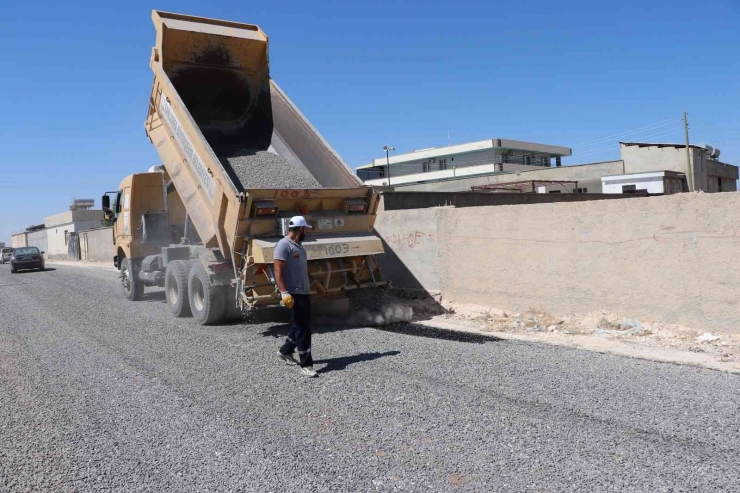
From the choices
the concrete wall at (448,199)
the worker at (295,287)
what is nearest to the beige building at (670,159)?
the concrete wall at (448,199)

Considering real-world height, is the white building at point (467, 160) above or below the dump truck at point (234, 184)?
above

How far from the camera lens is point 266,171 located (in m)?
9.38

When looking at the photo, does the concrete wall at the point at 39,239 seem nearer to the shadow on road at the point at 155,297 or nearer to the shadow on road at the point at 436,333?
the shadow on road at the point at 155,297

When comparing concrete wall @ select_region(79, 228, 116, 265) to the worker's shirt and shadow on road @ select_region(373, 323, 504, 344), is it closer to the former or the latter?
shadow on road @ select_region(373, 323, 504, 344)

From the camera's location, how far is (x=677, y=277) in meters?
7.61

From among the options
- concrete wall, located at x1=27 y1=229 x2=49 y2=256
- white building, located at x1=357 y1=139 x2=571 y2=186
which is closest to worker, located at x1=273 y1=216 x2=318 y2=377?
white building, located at x1=357 y1=139 x2=571 y2=186

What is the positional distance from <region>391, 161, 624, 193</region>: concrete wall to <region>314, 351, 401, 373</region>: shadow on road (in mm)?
25087

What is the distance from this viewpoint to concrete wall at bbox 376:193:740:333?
727 centimetres

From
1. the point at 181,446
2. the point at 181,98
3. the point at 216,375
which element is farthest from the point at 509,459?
the point at 181,98

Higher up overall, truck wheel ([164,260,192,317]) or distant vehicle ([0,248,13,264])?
distant vehicle ([0,248,13,264])

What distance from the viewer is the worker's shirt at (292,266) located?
6.48 metres

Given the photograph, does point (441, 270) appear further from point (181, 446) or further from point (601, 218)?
point (181, 446)

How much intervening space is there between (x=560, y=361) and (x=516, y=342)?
1240mm

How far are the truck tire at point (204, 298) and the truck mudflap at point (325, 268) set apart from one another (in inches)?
31.2
